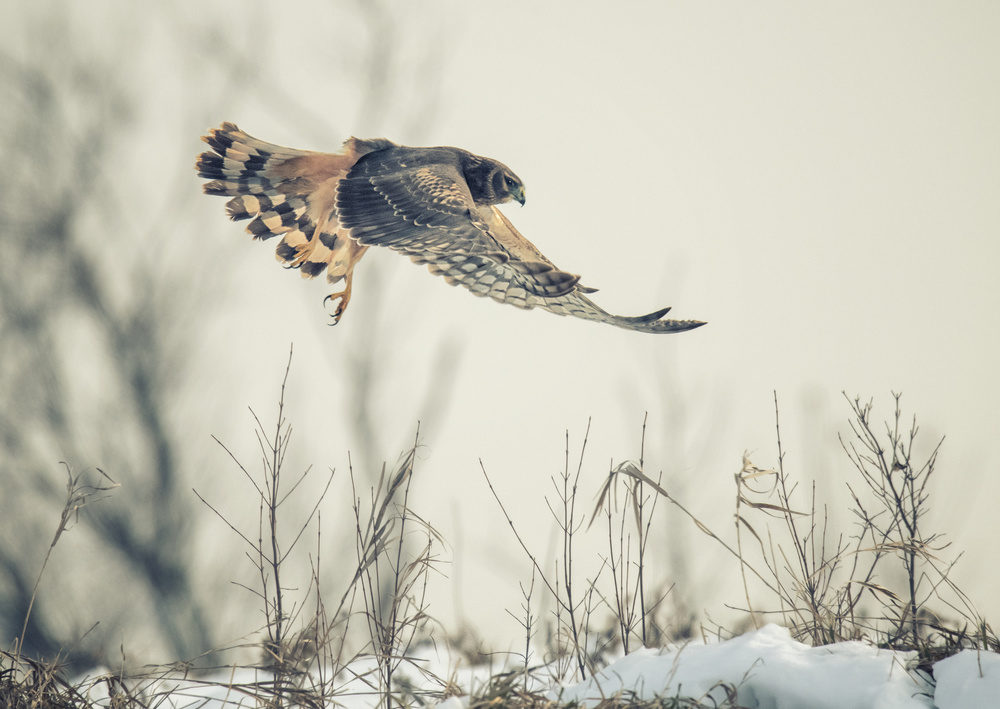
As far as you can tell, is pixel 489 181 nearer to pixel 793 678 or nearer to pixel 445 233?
pixel 445 233

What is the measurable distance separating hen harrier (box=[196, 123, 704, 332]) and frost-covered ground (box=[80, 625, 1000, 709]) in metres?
0.88

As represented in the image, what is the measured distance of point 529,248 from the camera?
243 cm

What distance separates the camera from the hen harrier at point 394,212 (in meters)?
1.96

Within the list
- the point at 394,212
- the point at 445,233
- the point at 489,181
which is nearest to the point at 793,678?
the point at 445,233

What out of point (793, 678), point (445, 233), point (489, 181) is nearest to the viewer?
point (793, 678)

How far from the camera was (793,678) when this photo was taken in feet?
4.06

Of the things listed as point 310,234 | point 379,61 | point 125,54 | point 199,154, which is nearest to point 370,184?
point 310,234

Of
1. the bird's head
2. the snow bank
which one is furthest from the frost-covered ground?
the bird's head

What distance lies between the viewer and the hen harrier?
77.2 inches

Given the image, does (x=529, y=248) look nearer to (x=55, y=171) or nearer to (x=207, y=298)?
(x=207, y=298)

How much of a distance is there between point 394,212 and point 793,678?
1.59 meters

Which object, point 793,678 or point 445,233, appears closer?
point 793,678

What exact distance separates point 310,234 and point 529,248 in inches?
36.6

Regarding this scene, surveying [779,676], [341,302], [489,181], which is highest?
[489,181]
